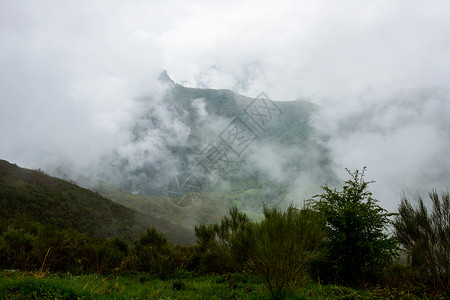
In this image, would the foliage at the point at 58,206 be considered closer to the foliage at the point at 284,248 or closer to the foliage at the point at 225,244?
the foliage at the point at 225,244

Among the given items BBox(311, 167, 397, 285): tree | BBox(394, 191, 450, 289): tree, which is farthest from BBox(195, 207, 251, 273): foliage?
BBox(394, 191, 450, 289): tree

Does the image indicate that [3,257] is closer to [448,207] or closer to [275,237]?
[275,237]

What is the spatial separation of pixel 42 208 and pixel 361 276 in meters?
50.0

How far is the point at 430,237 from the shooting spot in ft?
31.6

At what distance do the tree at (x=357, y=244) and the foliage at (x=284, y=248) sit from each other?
6340 millimetres

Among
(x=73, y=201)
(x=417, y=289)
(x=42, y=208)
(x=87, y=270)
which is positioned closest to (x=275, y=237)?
(x=417, y=289)

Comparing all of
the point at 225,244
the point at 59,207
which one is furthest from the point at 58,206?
the point at 225,244

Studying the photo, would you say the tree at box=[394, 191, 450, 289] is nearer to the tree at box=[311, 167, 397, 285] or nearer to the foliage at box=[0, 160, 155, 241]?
the tree at box=[311, 167, 397, 285]

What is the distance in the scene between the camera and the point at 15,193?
43000 millimetres

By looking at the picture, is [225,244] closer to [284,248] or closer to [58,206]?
[284,248]

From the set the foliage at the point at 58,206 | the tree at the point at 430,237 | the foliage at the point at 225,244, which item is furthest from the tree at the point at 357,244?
the foliage at the point at 58,206

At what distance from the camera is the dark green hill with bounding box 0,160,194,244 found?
4072 centimetres

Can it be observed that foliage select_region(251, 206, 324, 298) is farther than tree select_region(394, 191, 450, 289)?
No

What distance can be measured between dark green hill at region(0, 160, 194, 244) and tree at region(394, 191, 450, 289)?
4177cm
